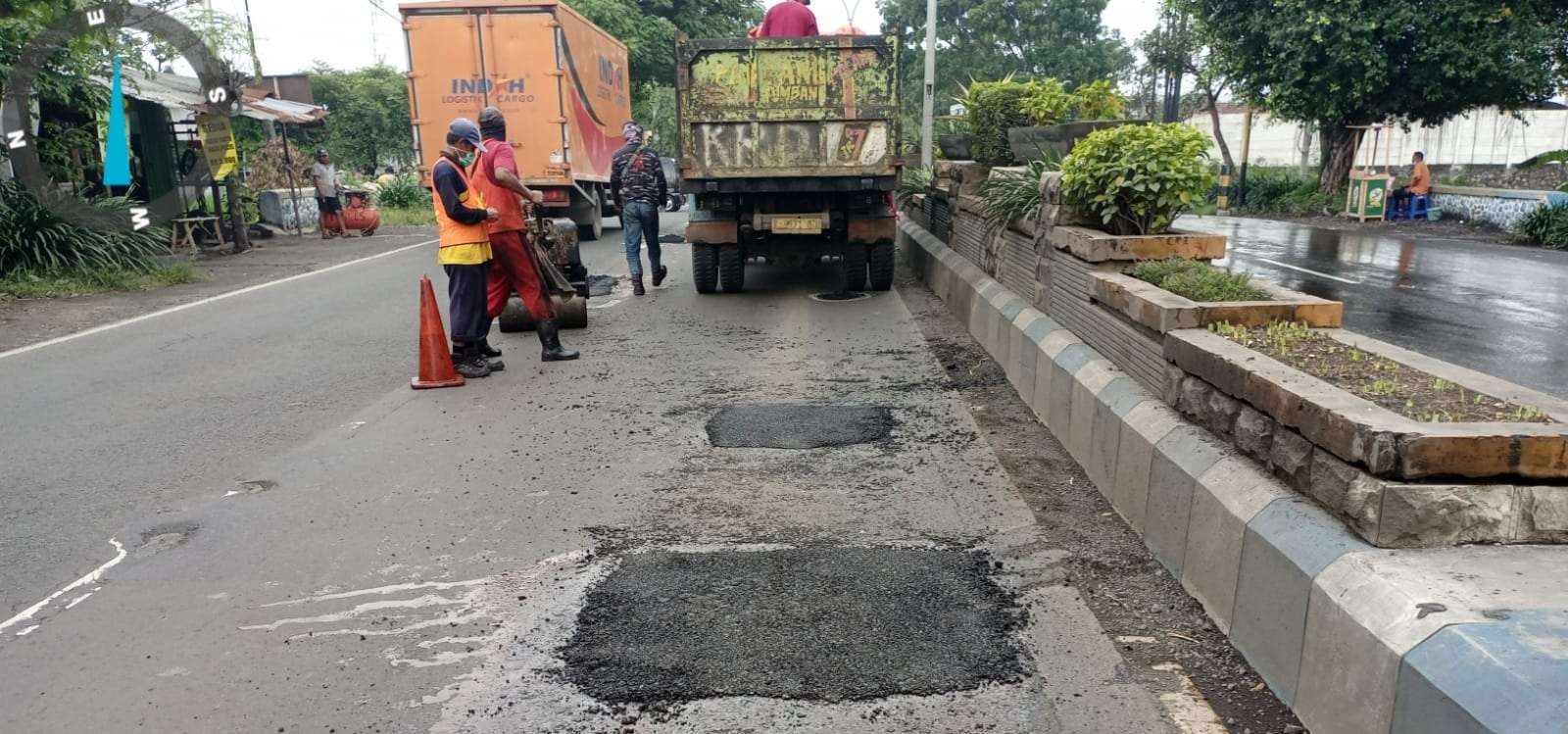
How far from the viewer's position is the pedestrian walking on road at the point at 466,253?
7.12 meters

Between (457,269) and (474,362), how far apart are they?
70 cm

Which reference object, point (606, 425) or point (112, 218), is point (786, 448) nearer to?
point (606, 425)

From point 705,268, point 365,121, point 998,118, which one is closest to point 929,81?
point 705,268

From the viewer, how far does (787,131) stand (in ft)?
32.9

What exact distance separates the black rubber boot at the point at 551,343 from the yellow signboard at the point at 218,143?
471 inches

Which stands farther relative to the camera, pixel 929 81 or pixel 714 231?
pixel 929 81

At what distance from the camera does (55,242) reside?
12.7 meters

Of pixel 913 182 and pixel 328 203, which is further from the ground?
pixel 913 182

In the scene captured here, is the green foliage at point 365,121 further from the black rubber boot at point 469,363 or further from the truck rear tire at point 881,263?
the black rubber boot at point 469,363

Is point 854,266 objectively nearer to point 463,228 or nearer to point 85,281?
point 463,228

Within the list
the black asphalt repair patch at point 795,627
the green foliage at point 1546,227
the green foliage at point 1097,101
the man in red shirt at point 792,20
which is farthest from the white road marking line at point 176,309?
the green foliage at point 1546,227

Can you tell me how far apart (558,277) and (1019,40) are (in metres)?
41.2

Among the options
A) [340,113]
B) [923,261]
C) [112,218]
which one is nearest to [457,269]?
[923,261]

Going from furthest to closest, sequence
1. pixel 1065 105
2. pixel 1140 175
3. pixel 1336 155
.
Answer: pixel 1336 155
pixel 1065 105
pixel 1140 175
